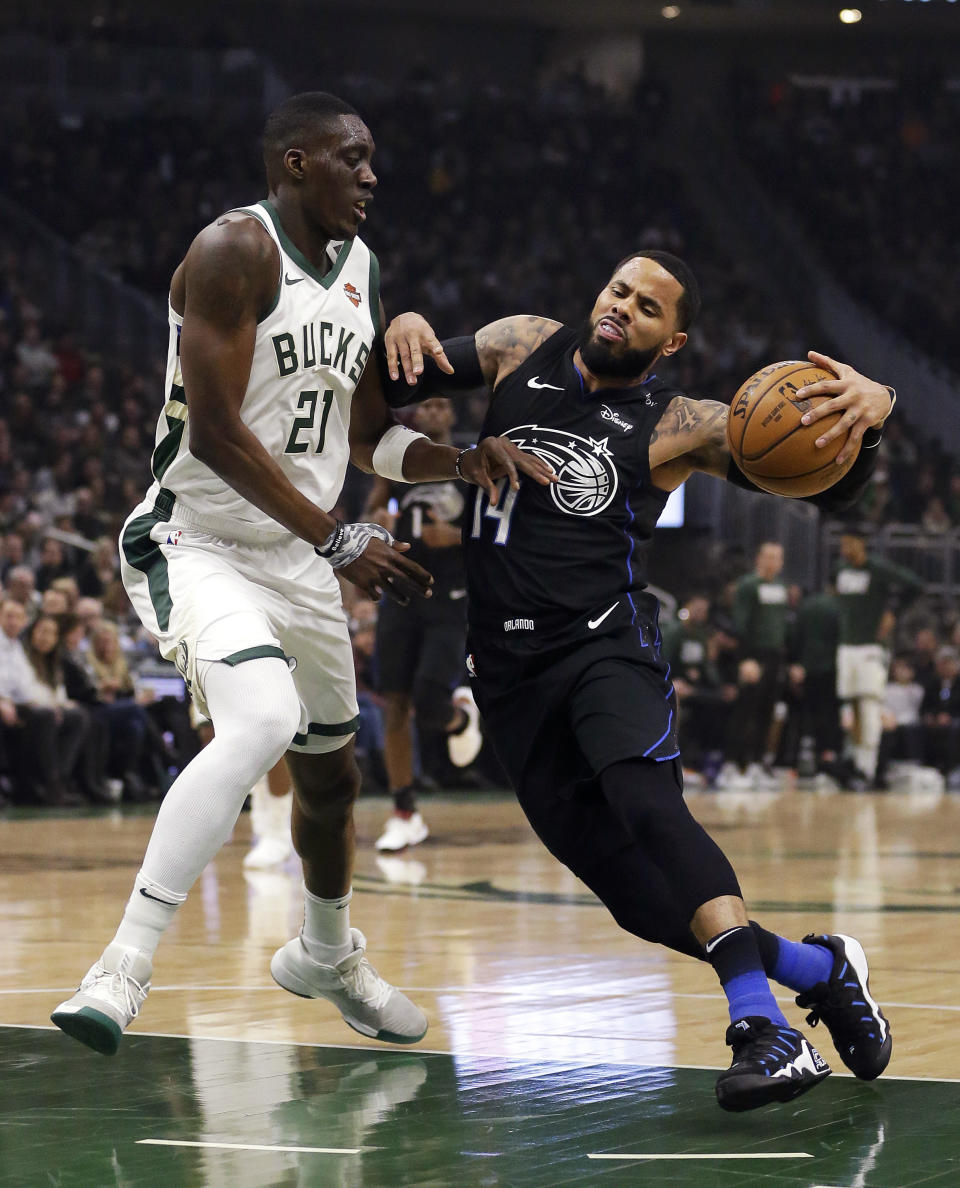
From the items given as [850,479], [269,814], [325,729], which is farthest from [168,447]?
[269,814]

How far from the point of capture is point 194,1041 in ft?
14.9

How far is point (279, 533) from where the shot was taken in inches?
168

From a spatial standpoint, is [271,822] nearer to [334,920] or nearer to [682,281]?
[334,920]

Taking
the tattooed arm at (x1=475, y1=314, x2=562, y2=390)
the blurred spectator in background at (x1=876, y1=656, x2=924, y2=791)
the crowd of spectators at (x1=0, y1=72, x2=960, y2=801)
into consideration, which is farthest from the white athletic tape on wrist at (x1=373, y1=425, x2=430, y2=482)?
the blurred spectator in background at (x1=876, y1=656, x2=924, y2=791)

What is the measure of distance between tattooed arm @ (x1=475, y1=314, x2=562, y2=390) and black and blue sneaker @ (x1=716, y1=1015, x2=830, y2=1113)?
1.74 metres

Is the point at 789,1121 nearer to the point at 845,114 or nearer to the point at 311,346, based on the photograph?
the point at 311,346

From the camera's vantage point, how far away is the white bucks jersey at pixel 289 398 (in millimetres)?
4219

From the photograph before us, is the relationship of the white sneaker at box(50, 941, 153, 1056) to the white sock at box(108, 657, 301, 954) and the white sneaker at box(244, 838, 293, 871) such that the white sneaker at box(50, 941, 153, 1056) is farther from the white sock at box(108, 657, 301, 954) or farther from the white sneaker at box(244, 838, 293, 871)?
the white sneaker at box(244, 838, 293, 871)

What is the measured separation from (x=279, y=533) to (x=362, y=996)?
116cm

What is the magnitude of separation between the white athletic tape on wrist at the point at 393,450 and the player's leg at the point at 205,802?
89 centimetres

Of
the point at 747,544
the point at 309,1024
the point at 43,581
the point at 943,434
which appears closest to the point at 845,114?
the point at 943,434

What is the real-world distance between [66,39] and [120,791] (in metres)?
13.2

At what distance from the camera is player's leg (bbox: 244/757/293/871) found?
8719 mm

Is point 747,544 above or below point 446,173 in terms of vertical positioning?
below
